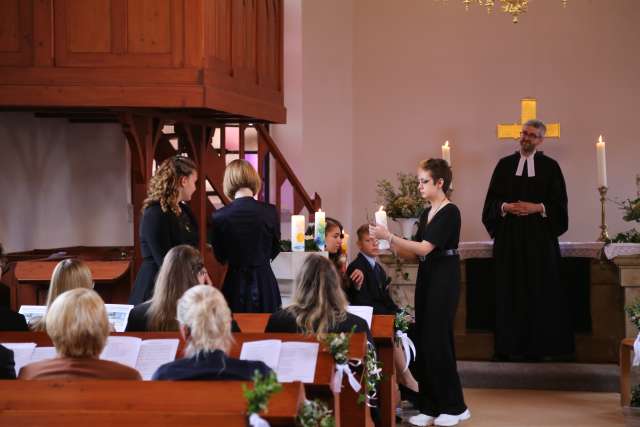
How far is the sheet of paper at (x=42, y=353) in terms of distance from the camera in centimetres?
480

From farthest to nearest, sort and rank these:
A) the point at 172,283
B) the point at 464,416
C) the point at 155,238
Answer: the point at 464,416
the point at 155,238
the point at 172,283

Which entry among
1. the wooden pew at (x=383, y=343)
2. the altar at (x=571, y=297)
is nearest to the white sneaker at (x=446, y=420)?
the wooden pew at (x=383, y=343)

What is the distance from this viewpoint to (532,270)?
28.9ft

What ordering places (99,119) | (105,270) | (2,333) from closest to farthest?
1. (2,333)
2. (105,270)
3. (99,119)

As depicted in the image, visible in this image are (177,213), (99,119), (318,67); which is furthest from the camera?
(318,67)

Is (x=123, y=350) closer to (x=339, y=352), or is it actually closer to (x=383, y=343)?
(x=339, y=352)

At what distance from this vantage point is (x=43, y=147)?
384 inches

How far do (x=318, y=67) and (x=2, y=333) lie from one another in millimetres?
6940

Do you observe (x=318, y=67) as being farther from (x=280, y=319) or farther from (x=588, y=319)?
(x=280, y=319)

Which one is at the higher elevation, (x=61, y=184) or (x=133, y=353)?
(x=61, y=184)

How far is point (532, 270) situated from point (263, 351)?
4646 mm

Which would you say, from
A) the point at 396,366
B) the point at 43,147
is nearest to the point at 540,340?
the point at 396,366

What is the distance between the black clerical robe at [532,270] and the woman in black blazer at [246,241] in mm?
2780

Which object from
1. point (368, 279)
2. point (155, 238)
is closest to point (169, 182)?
point (155, 238)
